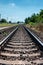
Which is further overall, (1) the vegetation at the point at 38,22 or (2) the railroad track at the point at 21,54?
(1) the vegetation at the point at 38,22

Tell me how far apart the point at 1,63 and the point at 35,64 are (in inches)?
36.5

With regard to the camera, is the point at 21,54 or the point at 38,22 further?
the point at 38,22

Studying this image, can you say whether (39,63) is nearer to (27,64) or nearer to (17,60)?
(27,64)

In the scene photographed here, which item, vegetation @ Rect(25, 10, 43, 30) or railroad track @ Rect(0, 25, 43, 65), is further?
vegetation @ Rect(25, 10, 43, 30)

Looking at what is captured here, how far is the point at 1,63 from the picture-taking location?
517cm

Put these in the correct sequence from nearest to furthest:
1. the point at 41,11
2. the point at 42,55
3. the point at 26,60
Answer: the point at 26,60
the point at 42,55
the point at 41,11

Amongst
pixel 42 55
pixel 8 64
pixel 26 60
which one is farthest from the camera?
pixel 42 55

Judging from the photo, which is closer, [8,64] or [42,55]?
[8,64]

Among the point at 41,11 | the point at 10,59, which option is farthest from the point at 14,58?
the point at 41,11

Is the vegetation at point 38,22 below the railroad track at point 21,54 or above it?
below

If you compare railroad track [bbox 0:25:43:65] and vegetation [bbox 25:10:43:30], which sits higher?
railroad track [bbox 0:25:43:65]

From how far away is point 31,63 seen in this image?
529cm

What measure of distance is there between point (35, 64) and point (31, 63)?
0.17m

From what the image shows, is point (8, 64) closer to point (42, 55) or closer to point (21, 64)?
point (21, 64)
